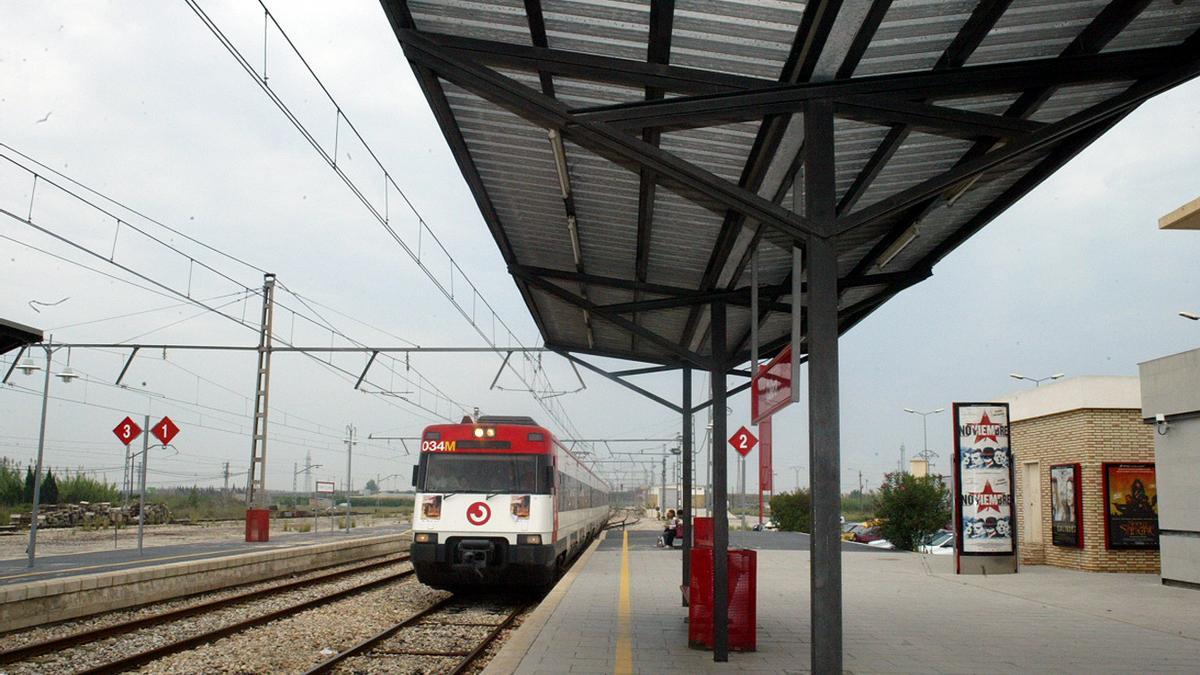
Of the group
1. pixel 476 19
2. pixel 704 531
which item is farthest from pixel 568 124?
pixel 704 531

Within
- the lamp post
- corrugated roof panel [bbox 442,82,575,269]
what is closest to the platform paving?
the lamp post

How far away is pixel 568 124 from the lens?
19.8 feet

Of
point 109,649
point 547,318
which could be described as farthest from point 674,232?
point 109,649

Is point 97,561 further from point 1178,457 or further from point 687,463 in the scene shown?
point 1178,457

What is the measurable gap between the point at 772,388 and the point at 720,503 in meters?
2.63

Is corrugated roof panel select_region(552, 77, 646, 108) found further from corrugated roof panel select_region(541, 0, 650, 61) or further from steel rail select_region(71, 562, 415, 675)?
steel rail select_region(71, 562, 415, 675)

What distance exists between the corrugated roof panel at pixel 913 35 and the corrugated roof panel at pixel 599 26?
134 centimetres

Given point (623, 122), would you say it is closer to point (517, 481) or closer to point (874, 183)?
point (874, 183)

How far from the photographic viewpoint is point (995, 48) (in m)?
5.89

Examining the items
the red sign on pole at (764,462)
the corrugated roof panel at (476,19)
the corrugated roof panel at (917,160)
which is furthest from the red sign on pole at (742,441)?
the corrugated roof panel at (476,19)

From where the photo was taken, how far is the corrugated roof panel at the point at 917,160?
7.32 meters

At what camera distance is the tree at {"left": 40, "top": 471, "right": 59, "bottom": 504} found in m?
43.4

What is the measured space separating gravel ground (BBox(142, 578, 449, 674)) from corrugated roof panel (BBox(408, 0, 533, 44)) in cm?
646

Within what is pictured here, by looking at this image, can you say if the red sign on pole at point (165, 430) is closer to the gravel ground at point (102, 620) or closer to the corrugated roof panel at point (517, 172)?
the gravel ground at point (102, 620)
